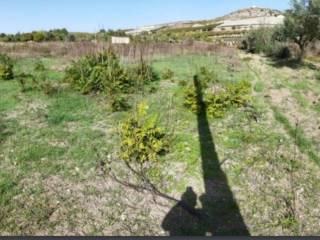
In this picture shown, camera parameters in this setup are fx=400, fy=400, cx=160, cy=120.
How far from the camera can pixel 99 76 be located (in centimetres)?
1155

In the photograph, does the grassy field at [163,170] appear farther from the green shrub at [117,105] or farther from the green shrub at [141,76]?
the green shrub at [141,76]

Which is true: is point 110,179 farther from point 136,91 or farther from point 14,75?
point 14,75

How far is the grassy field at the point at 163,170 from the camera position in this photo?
493 cm

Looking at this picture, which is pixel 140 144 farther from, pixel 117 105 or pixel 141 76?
pixel 141 76

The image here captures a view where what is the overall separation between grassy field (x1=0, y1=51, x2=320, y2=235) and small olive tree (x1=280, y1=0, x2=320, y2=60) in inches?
360

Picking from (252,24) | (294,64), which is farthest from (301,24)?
(252,24)

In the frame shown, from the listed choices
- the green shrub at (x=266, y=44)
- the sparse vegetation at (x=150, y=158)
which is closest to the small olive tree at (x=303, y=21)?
the green shrub at (x=266, y=44)

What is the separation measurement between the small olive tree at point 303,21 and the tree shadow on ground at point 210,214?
1467 cm

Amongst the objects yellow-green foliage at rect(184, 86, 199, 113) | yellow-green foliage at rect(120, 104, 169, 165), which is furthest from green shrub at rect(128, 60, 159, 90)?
yellow-green foliage at rect(120, 104, 169, 165)

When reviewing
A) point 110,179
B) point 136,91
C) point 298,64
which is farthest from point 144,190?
point 298,64

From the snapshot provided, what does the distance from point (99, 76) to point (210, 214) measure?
728 cm

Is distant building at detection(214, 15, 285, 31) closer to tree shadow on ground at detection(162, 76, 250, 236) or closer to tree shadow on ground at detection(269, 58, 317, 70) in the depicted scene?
tree shadow on ground at detection(269, 58, 317, 70)

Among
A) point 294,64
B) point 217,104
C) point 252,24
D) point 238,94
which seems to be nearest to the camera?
point 217,104

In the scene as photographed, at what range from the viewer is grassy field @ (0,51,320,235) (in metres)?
4.93
